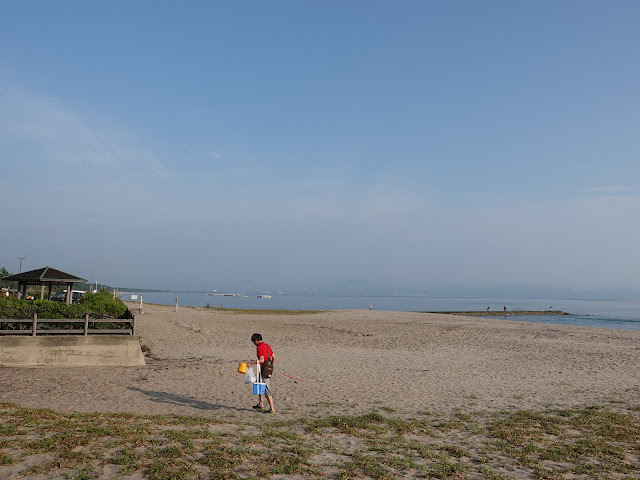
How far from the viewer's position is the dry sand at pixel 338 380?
10602mm

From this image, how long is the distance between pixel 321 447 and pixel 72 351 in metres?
10.2

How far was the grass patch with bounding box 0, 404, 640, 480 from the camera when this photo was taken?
612 cm

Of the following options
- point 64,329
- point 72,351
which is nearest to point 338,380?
point 72,351

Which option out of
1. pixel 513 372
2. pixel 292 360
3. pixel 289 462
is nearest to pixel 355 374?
pixel 292 360

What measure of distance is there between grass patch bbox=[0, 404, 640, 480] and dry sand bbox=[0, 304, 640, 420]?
1.40m

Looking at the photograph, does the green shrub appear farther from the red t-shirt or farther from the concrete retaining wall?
the red t-shirt

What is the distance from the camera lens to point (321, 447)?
7324 mm

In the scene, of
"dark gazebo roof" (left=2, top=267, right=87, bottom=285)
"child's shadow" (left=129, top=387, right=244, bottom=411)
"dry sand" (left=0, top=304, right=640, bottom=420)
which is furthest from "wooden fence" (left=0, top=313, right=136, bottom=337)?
"dark gazebo roof" (left=2, top=267, right=87, bottom=285)

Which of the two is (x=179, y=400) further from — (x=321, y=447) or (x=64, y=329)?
(x=64, y=329)

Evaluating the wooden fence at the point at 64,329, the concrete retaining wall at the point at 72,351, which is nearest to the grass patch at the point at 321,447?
the concrete retaining wall at the point at 72,351

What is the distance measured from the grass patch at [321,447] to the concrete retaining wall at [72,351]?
18.6ft

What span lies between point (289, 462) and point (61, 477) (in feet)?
8.96

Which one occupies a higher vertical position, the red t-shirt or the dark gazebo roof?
the dark gazebo roof

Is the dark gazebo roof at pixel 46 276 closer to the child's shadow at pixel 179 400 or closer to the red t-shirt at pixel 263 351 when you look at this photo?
the child's shadow at pixel 179 400
